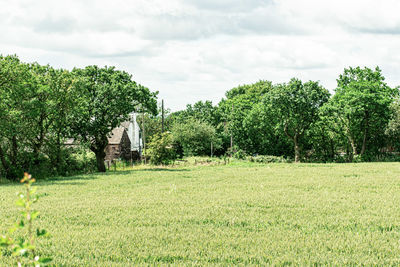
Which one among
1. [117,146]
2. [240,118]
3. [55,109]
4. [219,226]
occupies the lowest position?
[219,226]

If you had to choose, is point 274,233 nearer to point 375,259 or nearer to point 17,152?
point 375,259

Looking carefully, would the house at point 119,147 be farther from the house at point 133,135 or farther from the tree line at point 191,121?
the tree line at point 191,121

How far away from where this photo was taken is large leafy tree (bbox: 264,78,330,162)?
5594 centimetres

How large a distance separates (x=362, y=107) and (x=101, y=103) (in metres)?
35.3

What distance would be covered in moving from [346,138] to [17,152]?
46110 mm

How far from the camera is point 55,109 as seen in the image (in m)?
34.6

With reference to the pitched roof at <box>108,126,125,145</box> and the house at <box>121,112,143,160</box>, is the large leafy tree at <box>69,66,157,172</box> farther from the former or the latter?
the house at <box>121,112,143,160</box>

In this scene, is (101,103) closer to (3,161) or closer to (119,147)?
(3,161)

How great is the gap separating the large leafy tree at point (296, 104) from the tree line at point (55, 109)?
2224cm

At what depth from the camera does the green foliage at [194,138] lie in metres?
69.3

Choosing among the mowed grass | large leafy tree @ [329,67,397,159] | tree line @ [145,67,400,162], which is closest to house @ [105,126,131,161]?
tree line @ [145,67,400,162]

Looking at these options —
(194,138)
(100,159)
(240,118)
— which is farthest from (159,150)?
(240,118)

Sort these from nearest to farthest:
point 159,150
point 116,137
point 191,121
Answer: point 159,150
point 116,137
point 191,121

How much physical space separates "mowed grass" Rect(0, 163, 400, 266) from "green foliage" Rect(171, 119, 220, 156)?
4685cm
